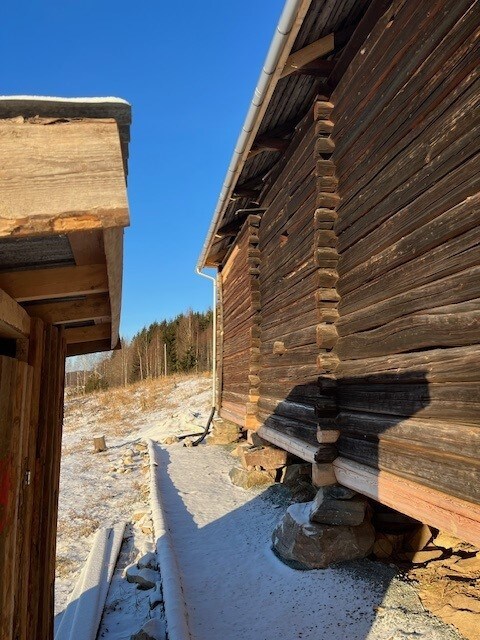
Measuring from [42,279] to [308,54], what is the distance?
4.01 metres

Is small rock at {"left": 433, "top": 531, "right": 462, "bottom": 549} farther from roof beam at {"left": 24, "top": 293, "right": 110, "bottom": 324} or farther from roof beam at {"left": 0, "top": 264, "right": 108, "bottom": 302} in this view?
roof beam at {"left": 0, "top": 264, "right": 108, "bottom": 302}

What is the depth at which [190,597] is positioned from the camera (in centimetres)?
452

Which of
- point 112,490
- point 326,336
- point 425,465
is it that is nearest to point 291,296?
point 326,336

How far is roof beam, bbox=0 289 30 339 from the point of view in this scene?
179 cm

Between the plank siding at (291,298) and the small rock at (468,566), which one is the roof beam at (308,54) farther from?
the small rock at (468,566)

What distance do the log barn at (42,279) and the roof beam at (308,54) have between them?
3.13 metres

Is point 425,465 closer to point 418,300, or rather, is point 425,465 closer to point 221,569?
point 418,300

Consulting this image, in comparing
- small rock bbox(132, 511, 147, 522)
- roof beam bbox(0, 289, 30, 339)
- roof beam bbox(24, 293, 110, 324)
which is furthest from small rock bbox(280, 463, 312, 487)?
roof beam bbox(0, 289, 30, 339)

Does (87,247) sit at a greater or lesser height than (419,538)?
greater

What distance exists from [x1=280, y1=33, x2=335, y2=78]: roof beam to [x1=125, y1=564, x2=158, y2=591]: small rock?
5322 mm

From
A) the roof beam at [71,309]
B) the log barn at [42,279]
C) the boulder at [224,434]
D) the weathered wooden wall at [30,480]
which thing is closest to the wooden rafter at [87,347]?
the log barn at [42,279]

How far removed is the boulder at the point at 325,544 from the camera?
14.8ft

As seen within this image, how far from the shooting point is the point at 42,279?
194 cm

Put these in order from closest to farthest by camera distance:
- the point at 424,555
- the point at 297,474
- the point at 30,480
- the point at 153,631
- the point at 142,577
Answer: the point at 30,480
the point at 153,631
the point at 424,555
the point at 142,577
the point at 297,474
